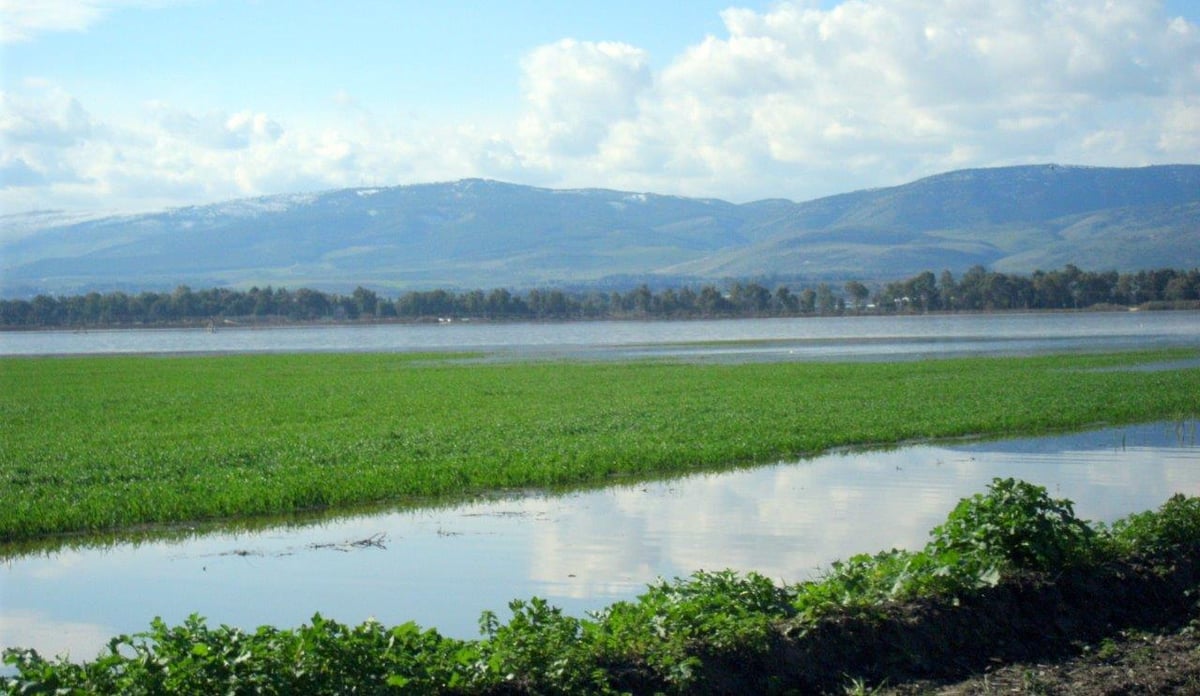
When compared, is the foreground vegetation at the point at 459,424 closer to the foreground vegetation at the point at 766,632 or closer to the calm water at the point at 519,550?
the calm water at the point at 519,550

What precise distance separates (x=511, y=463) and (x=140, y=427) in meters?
14.4

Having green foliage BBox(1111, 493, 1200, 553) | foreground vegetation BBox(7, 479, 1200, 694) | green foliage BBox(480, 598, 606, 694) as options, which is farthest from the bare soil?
green foliage BBox(480, 598, 606, 694)

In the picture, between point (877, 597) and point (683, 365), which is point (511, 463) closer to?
point (877, 597)

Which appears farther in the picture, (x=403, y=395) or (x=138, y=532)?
(x=403, y=395)

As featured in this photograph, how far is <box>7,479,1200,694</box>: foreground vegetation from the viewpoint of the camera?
8.77m

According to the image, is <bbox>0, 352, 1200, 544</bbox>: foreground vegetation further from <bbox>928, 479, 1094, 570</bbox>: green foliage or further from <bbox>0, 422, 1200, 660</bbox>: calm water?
<bbox>928, 479, 1094, 570</bbox>: green foliage

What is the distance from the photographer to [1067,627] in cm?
1200

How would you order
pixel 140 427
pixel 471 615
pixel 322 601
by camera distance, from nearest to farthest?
pixel 471 615 < pixel 322 601 < pixel 140 427

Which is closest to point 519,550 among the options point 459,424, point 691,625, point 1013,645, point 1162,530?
point 691,625

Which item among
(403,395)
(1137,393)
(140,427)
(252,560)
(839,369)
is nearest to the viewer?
(252,560)

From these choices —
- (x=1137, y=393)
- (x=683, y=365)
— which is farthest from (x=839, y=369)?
(x=1137, y=393)

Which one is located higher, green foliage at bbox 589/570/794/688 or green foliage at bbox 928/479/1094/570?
green foliage at bbox 928/479/1094/570

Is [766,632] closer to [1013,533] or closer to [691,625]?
[691,625]

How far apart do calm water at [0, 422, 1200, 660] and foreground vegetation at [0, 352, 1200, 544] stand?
2002 millimetres
